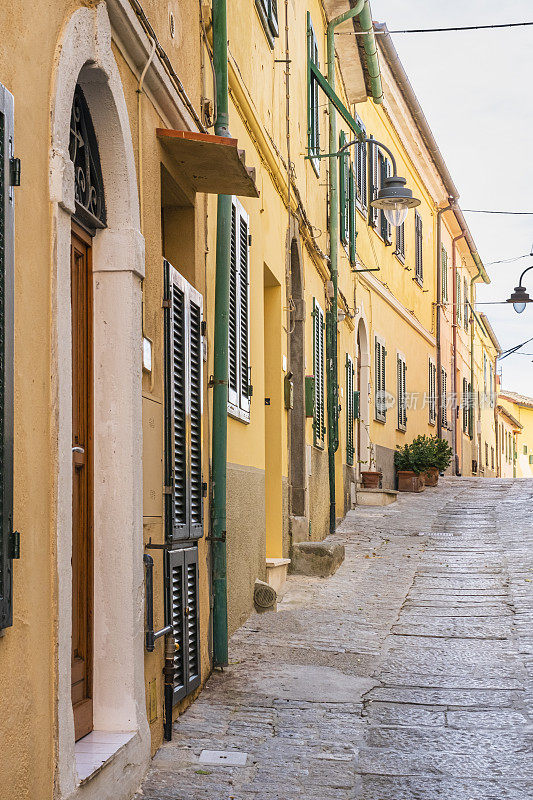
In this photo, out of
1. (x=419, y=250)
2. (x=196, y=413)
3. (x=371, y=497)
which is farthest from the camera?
(x=419, y=250)

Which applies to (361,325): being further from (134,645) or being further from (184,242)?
(134,645)

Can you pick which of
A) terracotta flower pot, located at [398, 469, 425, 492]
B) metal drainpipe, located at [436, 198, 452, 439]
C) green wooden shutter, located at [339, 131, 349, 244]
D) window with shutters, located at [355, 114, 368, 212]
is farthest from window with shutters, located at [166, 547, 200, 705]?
metal drainpipe, located at [436, 198, 452, 439]

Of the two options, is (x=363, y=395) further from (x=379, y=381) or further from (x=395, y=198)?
(x=395, y=198)

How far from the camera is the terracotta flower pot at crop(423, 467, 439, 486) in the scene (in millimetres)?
20688

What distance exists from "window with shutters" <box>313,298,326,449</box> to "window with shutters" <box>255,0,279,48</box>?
3.61 metres

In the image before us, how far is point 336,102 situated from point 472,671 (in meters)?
7.00

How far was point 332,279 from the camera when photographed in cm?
A: 1383

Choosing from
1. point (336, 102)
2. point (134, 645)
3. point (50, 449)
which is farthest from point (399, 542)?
point (50, 449)

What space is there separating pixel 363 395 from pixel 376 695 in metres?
11.8

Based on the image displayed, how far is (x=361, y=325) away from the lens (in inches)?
691

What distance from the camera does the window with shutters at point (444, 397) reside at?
2636 centimetres

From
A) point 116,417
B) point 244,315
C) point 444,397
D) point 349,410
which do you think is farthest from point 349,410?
point 116,417

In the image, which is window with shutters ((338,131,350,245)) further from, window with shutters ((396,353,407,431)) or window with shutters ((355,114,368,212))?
window with shutters ((396,353,407,431))

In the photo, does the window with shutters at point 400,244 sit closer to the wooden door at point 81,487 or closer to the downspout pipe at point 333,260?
the downspout pipe at point 333,260
